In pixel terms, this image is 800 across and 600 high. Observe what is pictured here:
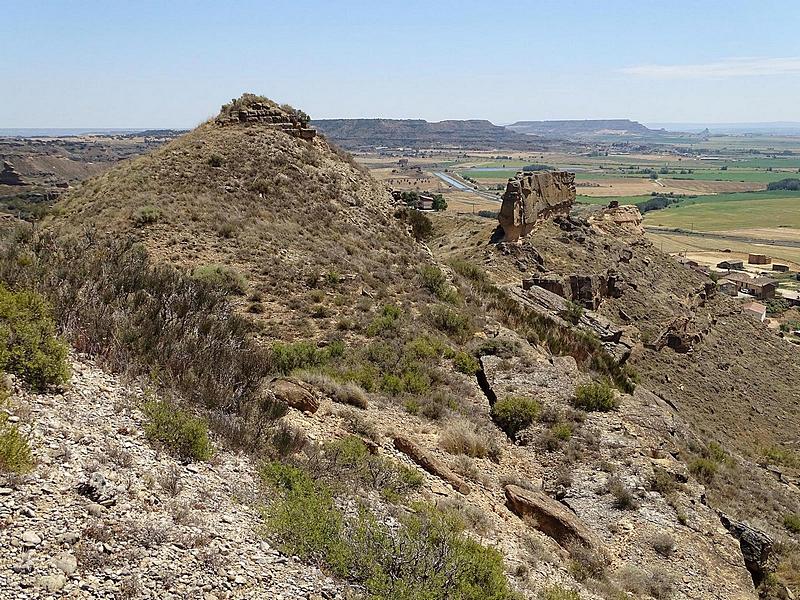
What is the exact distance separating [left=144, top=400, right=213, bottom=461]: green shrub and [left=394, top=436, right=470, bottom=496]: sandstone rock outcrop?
10.9 feet

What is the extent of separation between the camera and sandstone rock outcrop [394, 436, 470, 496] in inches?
331

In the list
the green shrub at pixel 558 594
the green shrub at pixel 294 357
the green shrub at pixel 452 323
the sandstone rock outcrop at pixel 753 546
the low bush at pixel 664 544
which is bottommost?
the sandstone rock outcrop at pixel 753 546

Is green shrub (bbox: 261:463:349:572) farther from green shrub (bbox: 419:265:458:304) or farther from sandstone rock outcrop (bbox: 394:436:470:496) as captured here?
green shrub (bbox: 419:265:458:304)

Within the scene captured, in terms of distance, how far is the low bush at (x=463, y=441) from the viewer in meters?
9.77

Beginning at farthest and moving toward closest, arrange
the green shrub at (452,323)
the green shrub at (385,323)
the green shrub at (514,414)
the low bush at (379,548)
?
the green shrub at (452,323), the green shrub at (385,323), the green shrub at (514,414), the low bush at (379,548)

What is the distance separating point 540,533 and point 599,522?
126cm

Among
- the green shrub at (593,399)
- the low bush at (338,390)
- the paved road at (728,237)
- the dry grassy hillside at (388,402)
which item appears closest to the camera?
the dry grassy hillside at (388,402)

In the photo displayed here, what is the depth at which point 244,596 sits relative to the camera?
4.60 metres

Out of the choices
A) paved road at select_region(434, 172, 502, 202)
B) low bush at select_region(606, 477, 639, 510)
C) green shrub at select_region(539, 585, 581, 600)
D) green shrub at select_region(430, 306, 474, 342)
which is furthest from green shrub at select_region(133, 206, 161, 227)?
A: paved road at select_region(434, 172, 502, 202)

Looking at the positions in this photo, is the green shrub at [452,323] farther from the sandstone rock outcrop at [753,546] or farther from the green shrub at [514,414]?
the sandstone rock outcrop at [753,546]

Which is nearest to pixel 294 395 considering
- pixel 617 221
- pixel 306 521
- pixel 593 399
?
pixel 306 521

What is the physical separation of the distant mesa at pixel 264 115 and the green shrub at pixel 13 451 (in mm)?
23749

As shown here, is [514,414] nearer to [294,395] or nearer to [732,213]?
[294,395]

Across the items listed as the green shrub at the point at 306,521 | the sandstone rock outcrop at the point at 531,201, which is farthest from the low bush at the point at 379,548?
the sandstone rock outcrop at the point at 531,201
